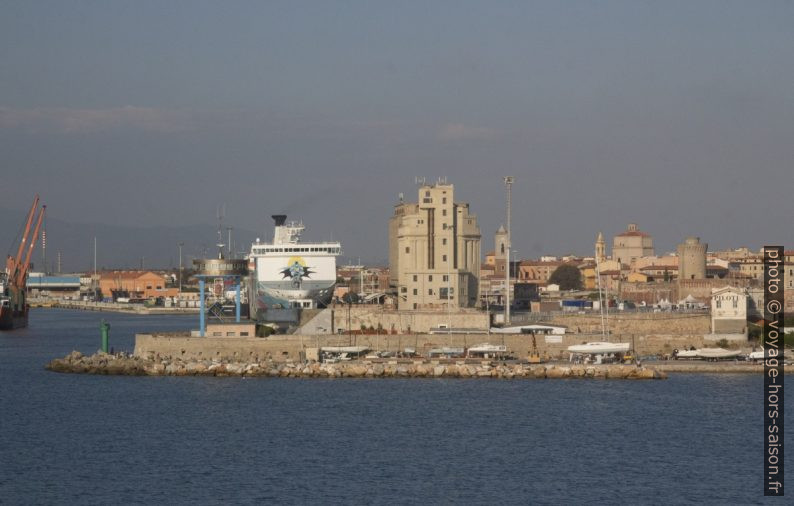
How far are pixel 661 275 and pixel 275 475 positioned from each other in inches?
3883

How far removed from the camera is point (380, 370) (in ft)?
158

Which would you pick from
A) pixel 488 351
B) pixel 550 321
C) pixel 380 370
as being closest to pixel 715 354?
pixel 488 351

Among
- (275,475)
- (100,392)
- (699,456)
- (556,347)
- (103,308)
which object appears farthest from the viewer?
(103,308)

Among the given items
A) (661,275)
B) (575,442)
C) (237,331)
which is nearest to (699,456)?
(575,442)

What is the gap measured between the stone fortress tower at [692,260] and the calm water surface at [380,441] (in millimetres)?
53720

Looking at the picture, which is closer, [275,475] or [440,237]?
[275,475]

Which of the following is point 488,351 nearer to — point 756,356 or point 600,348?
point 600,348

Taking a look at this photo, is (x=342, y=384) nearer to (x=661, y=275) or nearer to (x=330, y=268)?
(x=330, y=268)

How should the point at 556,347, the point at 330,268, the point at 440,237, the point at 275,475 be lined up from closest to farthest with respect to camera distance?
the point at 275,475 → the point at 556,347 → the point at 440,237 → the point at 330,268

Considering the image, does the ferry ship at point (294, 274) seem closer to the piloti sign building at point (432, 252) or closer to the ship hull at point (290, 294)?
the ship hull at point (290, 294)

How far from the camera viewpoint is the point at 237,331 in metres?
54.2

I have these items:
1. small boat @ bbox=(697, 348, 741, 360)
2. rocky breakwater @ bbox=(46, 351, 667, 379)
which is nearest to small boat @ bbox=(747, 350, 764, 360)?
small boat @ bbox=(697, 348, 741, 360)

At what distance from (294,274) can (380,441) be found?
39.2m

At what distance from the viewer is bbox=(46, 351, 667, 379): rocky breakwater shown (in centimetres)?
4734
